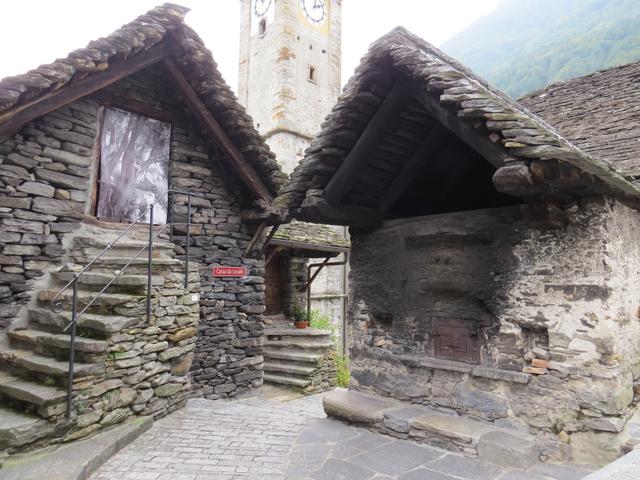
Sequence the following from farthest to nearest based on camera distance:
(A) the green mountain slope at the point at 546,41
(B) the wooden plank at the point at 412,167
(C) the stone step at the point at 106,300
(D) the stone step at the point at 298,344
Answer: (A) the green mountain slope at the point at 546,41
(D) the stone step at the point at 298,344
(B) the wooden plank at the point at 412,167
(C) the stone step at the point at 106,300

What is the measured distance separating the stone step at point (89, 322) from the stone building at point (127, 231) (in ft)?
0.08

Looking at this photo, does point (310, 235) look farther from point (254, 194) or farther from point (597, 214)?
point (597, 214)

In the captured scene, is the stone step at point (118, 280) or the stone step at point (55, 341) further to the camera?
the stone step at point (118, 280)

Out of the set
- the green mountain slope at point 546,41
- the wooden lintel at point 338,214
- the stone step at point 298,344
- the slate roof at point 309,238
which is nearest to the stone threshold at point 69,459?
the wooden lintel at point 338,214

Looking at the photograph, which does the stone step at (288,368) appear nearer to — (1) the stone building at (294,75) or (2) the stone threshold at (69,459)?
(2) the stone threshold at (69,459)

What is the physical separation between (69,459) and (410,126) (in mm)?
4399

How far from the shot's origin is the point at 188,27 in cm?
644

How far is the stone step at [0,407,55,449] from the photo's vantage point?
3.62 m

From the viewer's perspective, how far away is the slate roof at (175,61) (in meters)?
4.80

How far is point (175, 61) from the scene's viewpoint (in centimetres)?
670

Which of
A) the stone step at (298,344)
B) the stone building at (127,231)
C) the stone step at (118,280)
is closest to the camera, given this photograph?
the stone building at (127,231)

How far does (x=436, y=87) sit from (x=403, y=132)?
3.73 ft

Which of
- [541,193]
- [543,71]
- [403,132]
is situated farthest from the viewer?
[543,71]

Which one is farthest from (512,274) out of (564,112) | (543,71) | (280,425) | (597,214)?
(543,71)
